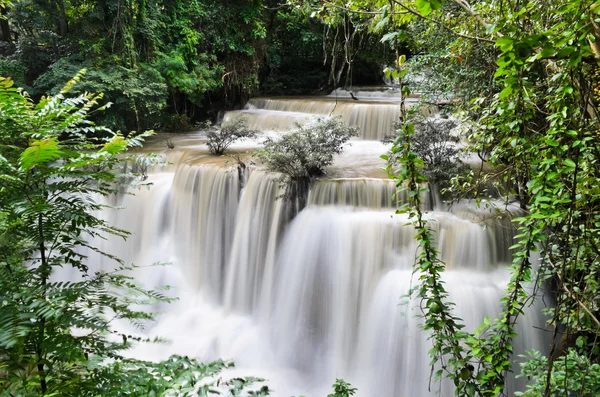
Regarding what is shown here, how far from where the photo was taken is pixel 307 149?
22.7 ft

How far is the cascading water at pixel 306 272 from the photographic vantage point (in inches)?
215

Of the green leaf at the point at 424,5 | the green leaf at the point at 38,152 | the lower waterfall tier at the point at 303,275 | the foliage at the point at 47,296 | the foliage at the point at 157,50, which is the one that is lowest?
the lower waterfall tier at the point at 303,275

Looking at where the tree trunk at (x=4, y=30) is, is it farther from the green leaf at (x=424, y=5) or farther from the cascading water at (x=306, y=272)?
the green leaf at (x=424, y=5)

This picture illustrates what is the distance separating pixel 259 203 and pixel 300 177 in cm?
91

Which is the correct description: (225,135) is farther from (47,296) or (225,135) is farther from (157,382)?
(157,382)

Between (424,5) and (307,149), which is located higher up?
(424,5)

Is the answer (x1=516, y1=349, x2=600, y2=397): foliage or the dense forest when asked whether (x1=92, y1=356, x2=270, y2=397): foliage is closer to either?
the dense forest

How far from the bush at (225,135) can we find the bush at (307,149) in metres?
2.10

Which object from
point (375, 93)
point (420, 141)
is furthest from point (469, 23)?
point (375, 93)

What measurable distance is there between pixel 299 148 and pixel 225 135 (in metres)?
2.85

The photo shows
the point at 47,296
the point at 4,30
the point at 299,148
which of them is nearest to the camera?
the point at 47,296

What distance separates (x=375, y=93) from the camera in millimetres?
13906

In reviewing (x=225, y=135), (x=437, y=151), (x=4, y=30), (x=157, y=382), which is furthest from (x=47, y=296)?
(x=4, y=30)

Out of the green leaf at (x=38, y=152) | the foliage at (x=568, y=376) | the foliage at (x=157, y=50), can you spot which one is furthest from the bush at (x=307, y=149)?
the green leaf at (x=38, y=152)
